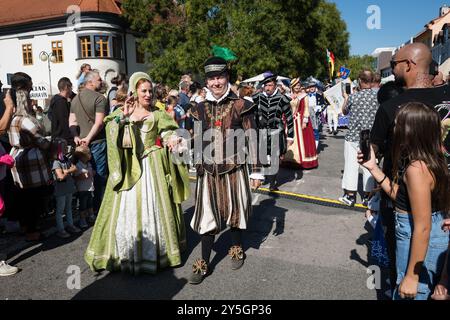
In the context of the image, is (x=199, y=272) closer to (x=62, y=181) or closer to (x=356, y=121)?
(x=62, y=181)

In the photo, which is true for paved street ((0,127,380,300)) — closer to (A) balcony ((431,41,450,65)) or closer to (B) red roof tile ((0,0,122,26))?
(B) red roof tile ((0,0,122,26))

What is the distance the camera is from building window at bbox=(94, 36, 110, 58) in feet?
91.6

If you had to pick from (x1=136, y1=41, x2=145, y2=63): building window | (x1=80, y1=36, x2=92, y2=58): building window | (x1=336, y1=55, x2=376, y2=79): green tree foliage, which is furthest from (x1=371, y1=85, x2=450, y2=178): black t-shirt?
(x1=136, y1=41, x2=145, y2=63): building window

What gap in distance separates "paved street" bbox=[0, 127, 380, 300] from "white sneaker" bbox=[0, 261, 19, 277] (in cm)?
6

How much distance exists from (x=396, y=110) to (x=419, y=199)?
747mm

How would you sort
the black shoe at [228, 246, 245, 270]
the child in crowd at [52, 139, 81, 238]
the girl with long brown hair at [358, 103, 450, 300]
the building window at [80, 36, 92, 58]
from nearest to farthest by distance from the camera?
1. the girl with long brown hair at [358, 103, 450, 300]
2. the black shoe at [228, 246, 245, 270]
3. the child in crowd at [52, 139, 81, 238]
4. the building window at [80, 36, 92, 58]

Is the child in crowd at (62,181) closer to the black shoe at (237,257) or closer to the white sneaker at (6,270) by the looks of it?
the white sneaker at (6,270)

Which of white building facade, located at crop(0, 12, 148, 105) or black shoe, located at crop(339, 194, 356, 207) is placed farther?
white building facade, located at crop(0, 12, 148, 105)

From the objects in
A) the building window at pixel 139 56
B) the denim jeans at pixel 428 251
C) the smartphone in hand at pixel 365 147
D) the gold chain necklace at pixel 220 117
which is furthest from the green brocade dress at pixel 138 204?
the building window at pixel 139 56

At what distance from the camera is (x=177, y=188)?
3.77 metres

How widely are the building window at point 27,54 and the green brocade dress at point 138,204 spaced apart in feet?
105

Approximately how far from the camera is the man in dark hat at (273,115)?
22.1 feet

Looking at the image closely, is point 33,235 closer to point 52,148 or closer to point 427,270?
point 52,148
